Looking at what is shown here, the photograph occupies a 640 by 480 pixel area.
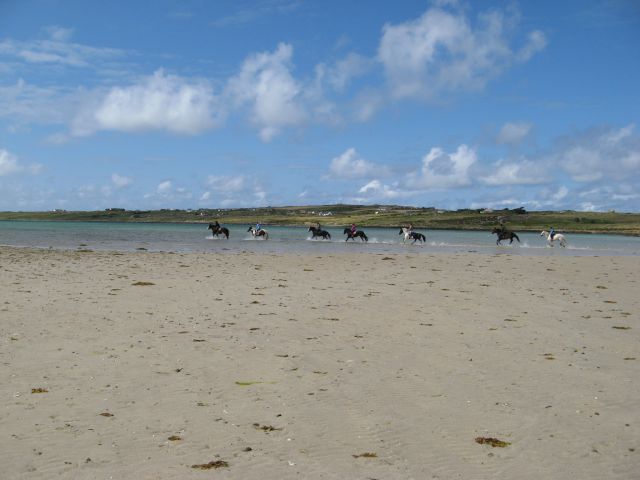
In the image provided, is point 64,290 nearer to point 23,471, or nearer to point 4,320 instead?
point 4,320

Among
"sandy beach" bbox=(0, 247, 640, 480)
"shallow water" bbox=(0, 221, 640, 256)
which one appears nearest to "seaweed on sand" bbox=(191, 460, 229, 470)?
"sandy beach" bbox=(0, 247, 640, 480)

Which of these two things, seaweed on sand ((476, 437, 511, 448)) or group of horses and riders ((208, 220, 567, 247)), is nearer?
seaweed on sand ((476, 437, 511, 448))

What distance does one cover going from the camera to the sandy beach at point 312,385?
17.5 feet

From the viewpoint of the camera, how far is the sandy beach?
5348 mm

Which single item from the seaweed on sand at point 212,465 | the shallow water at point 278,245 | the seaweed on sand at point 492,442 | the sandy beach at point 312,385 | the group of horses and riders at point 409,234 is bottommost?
the seaweed on sand at point 212,465

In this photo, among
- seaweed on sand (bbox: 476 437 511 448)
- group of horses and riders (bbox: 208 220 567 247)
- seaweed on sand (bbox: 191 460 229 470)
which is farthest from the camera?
group of horses and riders (bbox: 208 220 567 247)

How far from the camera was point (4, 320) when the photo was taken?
10.8 m

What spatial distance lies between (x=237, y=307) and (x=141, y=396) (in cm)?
631

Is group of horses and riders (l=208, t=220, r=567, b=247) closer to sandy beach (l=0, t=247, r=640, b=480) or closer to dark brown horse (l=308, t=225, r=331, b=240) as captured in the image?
dark brown horse (l=308, t=225, r=331, b=240)

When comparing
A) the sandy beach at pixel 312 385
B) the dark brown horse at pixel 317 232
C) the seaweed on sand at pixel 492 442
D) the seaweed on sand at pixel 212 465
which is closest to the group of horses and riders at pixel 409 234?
the dark brown horse at pixel 317 232

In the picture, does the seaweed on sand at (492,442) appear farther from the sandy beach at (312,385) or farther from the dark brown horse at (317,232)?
the dark brown horse at (317,232)

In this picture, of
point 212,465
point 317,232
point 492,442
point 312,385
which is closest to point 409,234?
point 317,232

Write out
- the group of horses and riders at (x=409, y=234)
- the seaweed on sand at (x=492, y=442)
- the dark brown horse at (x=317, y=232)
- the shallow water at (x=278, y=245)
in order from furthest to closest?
the dark brown horse at (x=317, y=232), the group of horses and riders at (x=409, y=234), the shallow water at (x=278, y=245), the seaweed on sand at (x=492, y=442)

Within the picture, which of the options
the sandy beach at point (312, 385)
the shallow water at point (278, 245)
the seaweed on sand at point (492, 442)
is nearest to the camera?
the sandy beach at point (312, 385)
